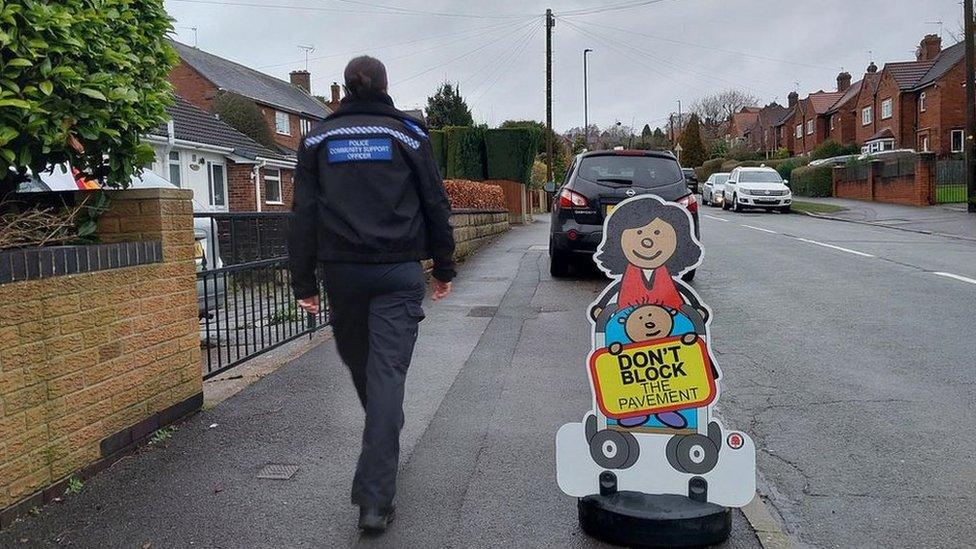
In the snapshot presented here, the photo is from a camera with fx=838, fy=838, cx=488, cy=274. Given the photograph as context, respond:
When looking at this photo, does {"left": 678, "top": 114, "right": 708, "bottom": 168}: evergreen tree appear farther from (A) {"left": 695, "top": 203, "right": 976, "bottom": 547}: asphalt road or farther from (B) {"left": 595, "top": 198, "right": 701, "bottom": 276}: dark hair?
(B) {"left": 595, "top": 198, "right": 701, "bottom": 276}: dark hair

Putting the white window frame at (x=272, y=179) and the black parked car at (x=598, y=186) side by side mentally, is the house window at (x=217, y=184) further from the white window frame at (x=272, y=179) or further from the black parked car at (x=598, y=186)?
the black parked car at (x=598, y=186)

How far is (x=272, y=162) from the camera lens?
30297 millimetres

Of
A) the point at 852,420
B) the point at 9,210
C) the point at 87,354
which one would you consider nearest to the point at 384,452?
the point at 87,354

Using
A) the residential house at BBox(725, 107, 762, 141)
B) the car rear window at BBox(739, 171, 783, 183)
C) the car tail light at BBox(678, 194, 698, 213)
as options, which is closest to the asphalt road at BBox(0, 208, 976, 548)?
the car tail light at BBox(678, 194, 698, 213)

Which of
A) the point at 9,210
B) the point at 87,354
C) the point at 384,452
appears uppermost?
the point at 9,210

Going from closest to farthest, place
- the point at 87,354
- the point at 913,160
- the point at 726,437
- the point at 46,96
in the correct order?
1. the point at 726,437
2. the point at 46,96
3. the point at 87,354
4. the point at 913,160

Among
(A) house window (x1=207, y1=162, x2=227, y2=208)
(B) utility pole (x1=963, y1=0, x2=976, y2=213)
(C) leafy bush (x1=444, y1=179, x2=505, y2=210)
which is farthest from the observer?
(A) house window (x1=207, y1=162, x2=227, y2=208)

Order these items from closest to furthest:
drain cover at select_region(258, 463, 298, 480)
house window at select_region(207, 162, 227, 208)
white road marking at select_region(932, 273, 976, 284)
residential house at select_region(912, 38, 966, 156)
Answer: drain cover at select_region(258, 463, 298, 480) < white road marking at select_region(932, 273, 976, 284) < house window at select_region(207, 162, 227, 208) < residential house at select_region(912, 38, 966, 156)

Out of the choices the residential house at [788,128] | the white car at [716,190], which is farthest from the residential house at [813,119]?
the white car at [716,190]

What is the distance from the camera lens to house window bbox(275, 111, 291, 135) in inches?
1607

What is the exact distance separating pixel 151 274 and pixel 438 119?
49.5m

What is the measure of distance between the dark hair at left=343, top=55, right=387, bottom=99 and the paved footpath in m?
1.85

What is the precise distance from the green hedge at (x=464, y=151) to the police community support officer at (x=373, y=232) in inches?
969

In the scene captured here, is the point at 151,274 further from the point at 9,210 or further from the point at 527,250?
the point at 527,250
